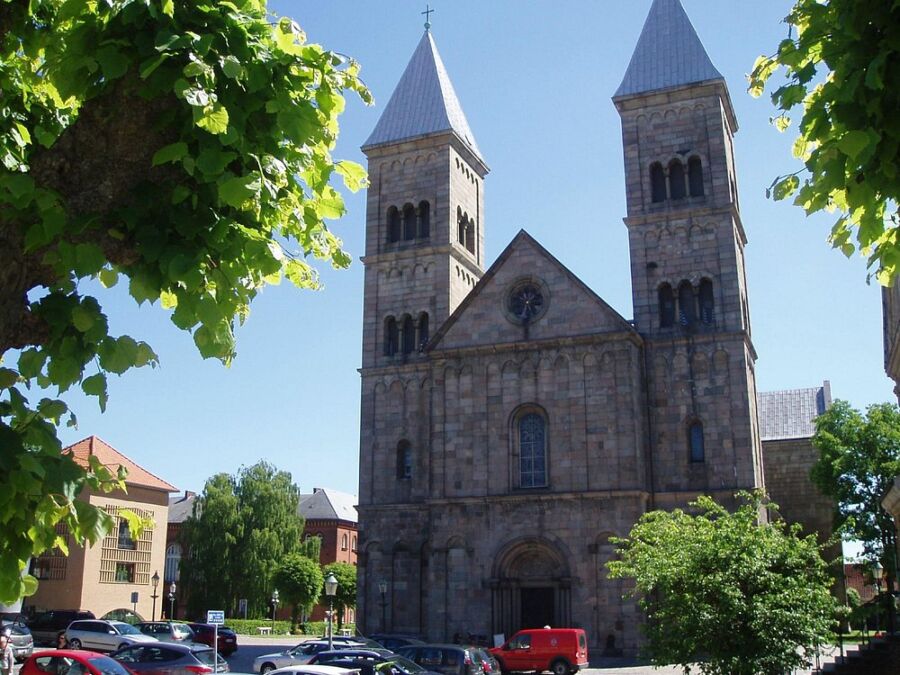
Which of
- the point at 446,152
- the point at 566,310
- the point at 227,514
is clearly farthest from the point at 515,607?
the point at 227,514

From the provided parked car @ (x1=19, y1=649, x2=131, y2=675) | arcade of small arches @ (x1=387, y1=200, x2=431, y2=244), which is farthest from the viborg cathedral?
parked car @ (x1=19, y1=649, x2=131, y2=675)

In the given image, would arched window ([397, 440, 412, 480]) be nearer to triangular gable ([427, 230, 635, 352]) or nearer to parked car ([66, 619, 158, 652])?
triangular gable ([427, 230, 635, 352])

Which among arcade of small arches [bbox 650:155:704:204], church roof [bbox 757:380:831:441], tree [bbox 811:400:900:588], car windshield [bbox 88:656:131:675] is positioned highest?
arcade of small arches [bbox 650:155:704:204]

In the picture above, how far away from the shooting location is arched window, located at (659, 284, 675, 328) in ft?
125

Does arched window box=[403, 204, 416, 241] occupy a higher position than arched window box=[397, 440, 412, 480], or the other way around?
arched window box=[403, 204, 416, 241]

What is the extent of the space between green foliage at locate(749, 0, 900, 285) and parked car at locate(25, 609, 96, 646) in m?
38.3

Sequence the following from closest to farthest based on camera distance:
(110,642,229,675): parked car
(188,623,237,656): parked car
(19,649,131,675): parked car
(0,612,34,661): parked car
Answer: (19,649,131,675): parked car → (110,642,229,675): parked car → (0,612,34,661): parked car → (188,623,237,656): parked car

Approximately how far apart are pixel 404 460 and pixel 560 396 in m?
8.28

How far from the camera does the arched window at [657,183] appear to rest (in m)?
40.0

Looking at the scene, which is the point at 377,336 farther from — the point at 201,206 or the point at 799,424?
the point at 201,206

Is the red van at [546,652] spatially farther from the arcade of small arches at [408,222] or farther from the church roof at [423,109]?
the church roof at [423,109]

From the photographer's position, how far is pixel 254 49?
5.83 metres

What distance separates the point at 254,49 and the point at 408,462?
36371mm

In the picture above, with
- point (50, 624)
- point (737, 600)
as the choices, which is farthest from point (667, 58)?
point (50, 624)
